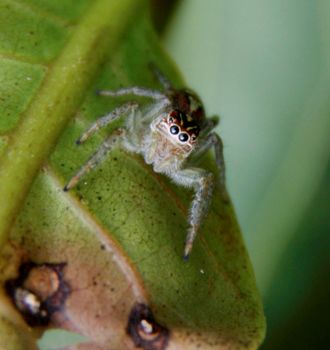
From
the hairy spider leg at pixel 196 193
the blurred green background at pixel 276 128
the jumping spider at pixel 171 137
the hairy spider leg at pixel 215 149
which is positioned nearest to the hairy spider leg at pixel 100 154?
the jumping spider at pixel 171 137

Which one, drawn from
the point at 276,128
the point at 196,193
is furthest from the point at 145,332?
the point at 276,128

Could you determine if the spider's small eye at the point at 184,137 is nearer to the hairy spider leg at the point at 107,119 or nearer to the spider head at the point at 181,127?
the spider head at the point at 181,127

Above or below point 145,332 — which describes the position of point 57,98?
above

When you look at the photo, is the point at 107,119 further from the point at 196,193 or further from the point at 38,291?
the point at 38,291

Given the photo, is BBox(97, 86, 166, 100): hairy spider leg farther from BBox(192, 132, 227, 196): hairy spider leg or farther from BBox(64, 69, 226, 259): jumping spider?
BBox(192, 132, 227, 196): hairy spider leg

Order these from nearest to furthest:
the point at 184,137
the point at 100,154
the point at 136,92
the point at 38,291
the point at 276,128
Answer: the point at 38,291 < the point at 100,154 < the point at 136,92 < the point at 184,137 < the point at 276,128

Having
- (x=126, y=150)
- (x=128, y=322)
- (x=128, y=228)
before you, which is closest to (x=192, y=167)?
(x=126, y=150)
